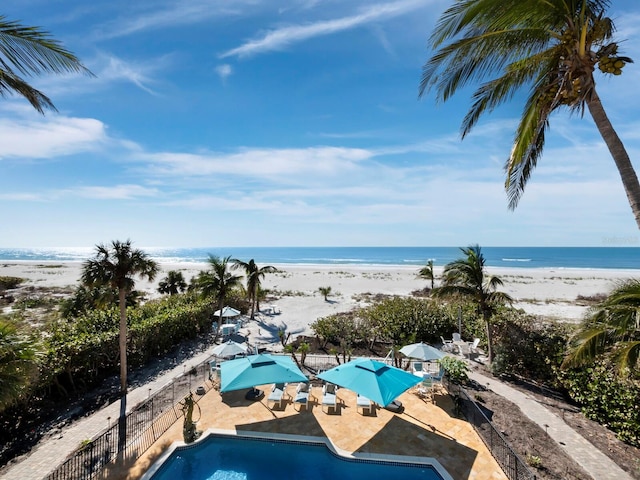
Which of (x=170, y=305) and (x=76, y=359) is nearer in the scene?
(x=76, y=359)

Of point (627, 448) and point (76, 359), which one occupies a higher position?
point (76, 359)

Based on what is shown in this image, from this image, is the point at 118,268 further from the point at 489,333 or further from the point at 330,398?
the point at 489,333

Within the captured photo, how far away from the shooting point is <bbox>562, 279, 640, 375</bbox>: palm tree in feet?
20.9

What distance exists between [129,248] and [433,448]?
520 inches

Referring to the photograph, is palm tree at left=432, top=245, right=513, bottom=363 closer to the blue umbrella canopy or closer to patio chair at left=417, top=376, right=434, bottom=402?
patio chair at left=417, top=376, right=434, bottom=402

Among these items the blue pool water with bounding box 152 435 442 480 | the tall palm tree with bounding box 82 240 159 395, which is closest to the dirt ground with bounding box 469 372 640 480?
the blue pool water with bounding box 152 435 442 480

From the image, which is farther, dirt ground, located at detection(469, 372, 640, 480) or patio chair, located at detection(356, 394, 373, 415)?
patio chair, located at detection(356, 394, 373, 415)

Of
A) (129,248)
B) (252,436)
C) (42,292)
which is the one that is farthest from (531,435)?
(42,292)

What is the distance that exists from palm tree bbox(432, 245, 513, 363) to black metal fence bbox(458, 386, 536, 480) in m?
5.49

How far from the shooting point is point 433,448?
31.2 feet

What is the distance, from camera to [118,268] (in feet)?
42.1

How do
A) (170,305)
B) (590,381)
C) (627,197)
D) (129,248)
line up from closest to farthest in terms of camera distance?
1. (627,197)
2. (590,381)
3. (129,248)
4. (170,305)

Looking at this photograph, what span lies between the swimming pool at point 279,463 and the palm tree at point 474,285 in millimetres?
9512

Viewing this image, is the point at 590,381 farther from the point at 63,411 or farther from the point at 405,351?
the point at 63,411
